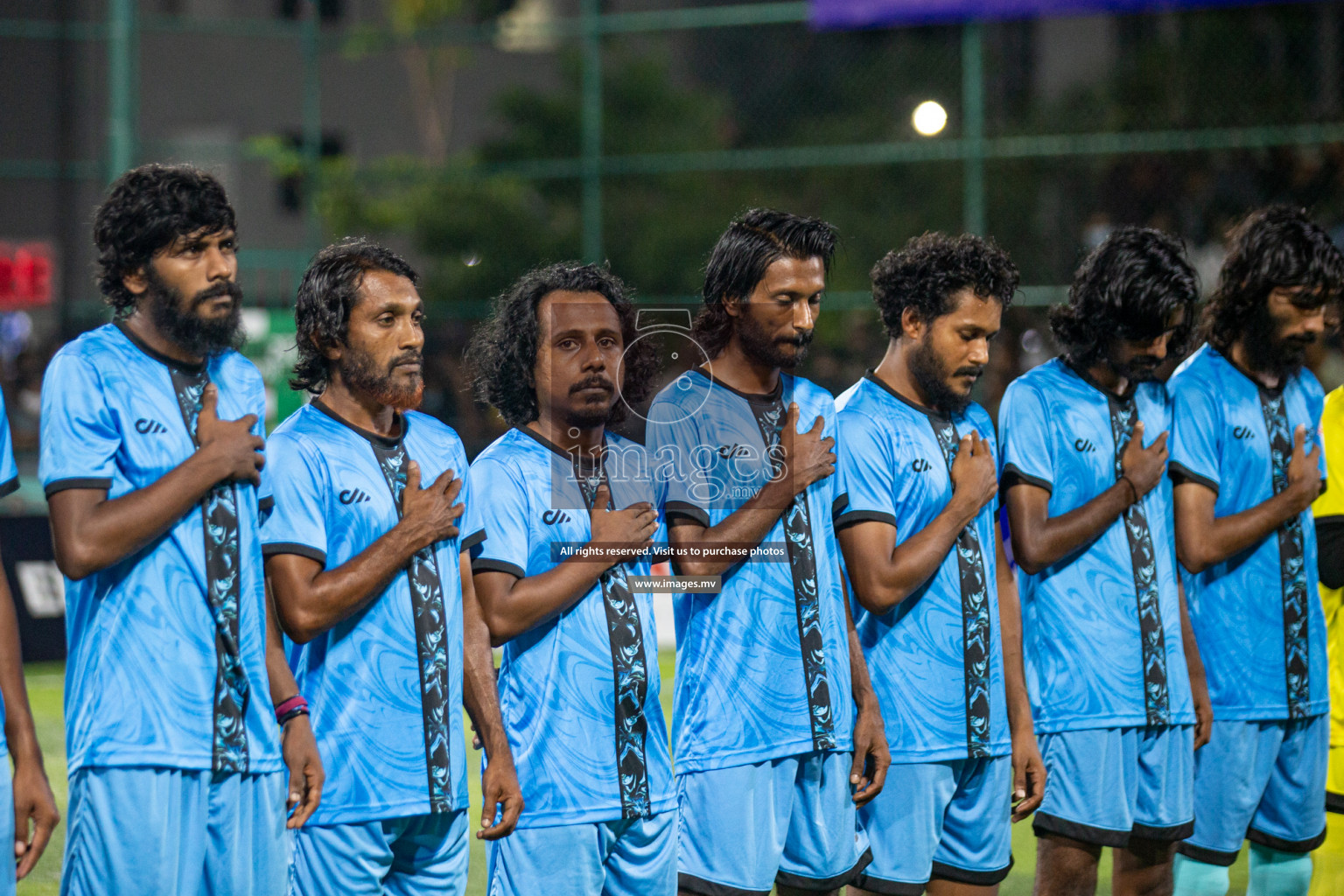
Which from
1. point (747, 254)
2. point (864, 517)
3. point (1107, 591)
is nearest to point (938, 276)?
point (747, 254)

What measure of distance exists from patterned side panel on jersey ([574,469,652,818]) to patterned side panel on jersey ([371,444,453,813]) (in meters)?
0.40

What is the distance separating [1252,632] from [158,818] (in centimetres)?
322

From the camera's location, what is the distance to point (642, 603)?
142 inches

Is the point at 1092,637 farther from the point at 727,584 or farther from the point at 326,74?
the point at 326,74

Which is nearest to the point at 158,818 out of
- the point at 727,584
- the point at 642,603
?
the point at 642,603

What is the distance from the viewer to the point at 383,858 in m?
3.30

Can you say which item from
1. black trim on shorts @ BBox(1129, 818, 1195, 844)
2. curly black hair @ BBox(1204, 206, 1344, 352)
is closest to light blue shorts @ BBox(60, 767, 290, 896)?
black trim on shorts @ BBox(1129, 818, 1195, 844)

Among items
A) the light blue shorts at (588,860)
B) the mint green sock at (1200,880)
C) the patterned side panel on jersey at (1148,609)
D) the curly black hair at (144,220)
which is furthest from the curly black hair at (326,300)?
the mint green sock at (1200,880)

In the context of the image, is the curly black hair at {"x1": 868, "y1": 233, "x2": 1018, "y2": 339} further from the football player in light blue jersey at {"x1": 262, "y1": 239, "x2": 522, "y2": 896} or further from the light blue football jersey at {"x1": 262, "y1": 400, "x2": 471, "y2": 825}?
the light blue football jersey at {"x1": 262, "y1": 400, "x2": 471, "y2": 825}

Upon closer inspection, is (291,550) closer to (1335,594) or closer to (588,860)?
(588,860)

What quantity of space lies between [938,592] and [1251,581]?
1.23 meters

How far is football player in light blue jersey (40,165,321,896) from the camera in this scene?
3.07 metres

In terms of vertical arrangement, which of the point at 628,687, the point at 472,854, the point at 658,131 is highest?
the point at 658,131

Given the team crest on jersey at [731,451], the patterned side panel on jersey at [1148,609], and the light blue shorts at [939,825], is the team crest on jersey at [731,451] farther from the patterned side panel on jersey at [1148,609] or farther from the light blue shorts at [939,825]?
the patterned side panel on jersey at [1148,609]
